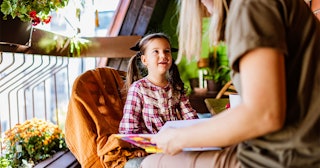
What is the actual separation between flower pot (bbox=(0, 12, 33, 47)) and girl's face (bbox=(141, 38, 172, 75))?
64 cm

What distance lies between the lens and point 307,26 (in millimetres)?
688

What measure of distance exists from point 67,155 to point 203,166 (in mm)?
1293

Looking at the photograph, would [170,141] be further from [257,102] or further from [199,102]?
[199,102]

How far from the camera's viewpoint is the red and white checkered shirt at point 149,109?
156cm

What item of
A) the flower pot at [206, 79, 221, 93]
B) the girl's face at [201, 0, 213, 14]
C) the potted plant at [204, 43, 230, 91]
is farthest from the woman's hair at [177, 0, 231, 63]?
the potted plant at [204, 43, 230, 91]

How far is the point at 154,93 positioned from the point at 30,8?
0.76 metres

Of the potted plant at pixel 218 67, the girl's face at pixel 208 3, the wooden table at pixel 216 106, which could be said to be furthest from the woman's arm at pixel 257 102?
the potted plant at pixel 218 67

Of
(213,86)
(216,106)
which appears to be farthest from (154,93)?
(213,86)

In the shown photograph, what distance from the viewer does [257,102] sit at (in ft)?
1.97

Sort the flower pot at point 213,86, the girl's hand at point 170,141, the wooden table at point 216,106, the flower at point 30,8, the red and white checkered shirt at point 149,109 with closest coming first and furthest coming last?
the girl's hand at point 170,141 → the flower at point 30,8 → the red and white checkered shirt at point 149,109 → the wooden table at point 216,106 → the flower pot at point 213,86

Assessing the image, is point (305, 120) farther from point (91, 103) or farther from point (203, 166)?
point (91, 103)

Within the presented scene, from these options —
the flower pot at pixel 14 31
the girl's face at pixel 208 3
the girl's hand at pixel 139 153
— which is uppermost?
the girl's face at pixel 208 3

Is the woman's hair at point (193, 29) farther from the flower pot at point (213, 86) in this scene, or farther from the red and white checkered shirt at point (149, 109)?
the flower pot at point (213, 86)

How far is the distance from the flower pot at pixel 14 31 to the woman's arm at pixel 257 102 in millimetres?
1120
